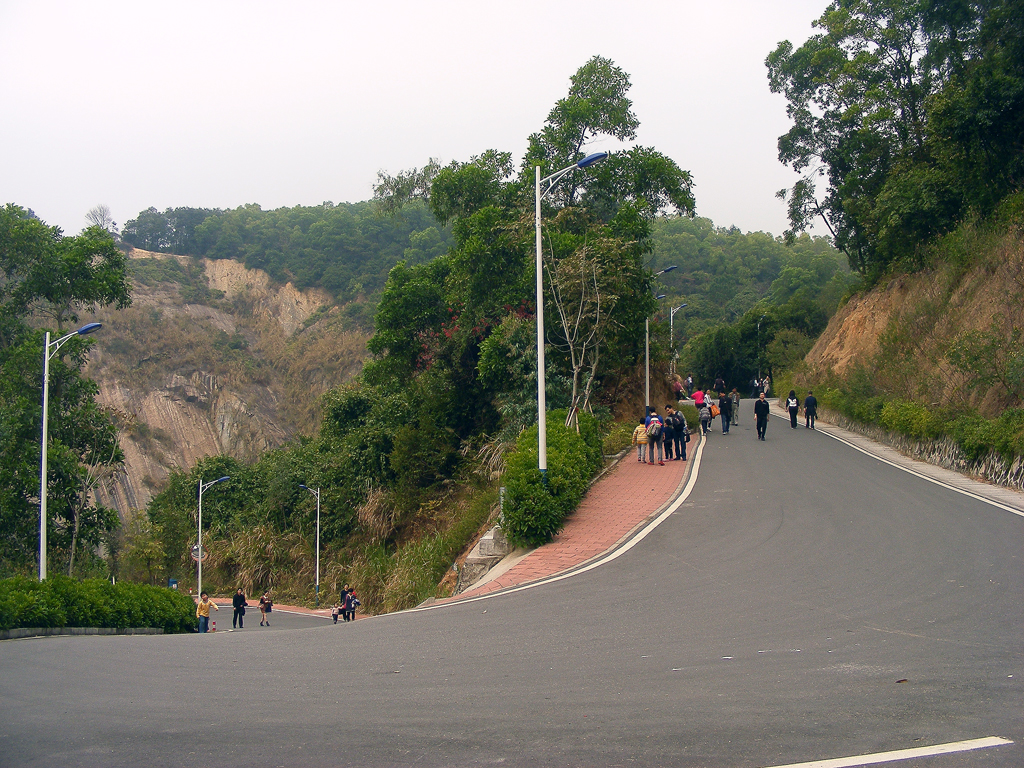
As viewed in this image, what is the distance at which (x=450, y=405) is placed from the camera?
2775 centimetres

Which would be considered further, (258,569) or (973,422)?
(258,569)

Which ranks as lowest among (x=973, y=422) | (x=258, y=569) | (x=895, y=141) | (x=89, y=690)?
(x=258, y=569)

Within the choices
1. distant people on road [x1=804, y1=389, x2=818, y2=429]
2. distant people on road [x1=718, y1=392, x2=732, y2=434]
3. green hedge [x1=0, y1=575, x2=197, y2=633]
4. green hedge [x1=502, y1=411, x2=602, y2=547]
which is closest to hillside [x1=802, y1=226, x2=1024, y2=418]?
distant people on road [x1=804, y1=389, x2=818, y2=429]

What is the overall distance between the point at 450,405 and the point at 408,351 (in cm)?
418

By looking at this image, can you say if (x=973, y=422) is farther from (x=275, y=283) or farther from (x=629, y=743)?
(x=275, y=283)

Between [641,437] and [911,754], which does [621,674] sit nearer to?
[911,754]

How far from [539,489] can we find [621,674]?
752cm

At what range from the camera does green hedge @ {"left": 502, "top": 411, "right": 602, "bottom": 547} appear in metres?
13.4

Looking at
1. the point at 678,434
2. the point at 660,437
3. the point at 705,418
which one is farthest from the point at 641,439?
the point at 705,418

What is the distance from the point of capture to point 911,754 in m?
4.32

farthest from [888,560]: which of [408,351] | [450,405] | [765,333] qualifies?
[765,333]

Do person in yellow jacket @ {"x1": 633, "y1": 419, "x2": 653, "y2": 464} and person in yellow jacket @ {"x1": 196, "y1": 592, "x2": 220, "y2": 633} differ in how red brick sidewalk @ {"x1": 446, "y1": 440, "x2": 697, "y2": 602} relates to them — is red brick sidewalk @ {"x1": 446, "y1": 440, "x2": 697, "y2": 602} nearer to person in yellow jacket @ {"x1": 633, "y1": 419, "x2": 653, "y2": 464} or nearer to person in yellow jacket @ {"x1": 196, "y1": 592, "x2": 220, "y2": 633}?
person in yellow jacket @ {"x1": 633, "y1": 419, "x2": 653, "y2": 464}

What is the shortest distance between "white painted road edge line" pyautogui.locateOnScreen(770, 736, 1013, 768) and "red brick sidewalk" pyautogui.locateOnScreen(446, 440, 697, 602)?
6.92m

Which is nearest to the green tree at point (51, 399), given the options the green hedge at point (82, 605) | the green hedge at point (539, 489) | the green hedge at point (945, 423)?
the green hedge at point (82, 605)
